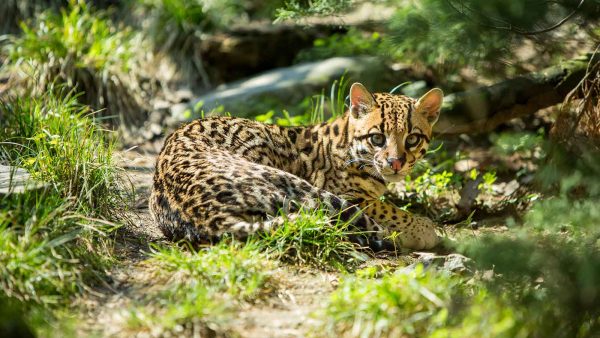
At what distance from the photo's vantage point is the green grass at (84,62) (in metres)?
11.1

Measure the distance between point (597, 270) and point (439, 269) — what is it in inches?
79.6

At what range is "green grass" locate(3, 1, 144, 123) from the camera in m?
11.1

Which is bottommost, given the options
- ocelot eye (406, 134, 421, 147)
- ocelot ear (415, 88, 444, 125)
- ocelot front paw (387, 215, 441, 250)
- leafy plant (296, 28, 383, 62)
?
ocelot front paw (387, 215, 441, 250)

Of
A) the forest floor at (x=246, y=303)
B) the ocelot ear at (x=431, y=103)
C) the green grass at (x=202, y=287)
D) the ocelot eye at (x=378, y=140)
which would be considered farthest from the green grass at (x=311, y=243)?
the ocelot ear at (x=431, y=103)

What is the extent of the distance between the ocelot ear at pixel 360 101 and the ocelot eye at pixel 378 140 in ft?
0.96

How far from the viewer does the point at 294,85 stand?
11.4 m

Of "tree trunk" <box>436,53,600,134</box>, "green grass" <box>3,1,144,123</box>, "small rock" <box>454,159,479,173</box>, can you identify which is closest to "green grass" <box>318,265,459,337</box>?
"tree trunk" <box>436,53,600,134</box>

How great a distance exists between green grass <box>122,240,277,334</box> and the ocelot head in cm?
179

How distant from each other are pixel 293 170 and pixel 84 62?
495cm

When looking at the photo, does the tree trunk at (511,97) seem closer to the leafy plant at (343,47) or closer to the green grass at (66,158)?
the leafy plant at (343,47)

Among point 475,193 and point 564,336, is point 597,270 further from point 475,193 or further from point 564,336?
point 475,193

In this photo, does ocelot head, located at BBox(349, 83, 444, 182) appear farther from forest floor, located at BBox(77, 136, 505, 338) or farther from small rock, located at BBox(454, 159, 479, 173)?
small rock, located at BBox(454, 159, 479, 173)

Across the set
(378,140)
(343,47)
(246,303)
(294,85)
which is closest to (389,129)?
(378,140)

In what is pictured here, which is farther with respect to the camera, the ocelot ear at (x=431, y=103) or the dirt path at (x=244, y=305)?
the ocelot ear at (x=431, y=103)
